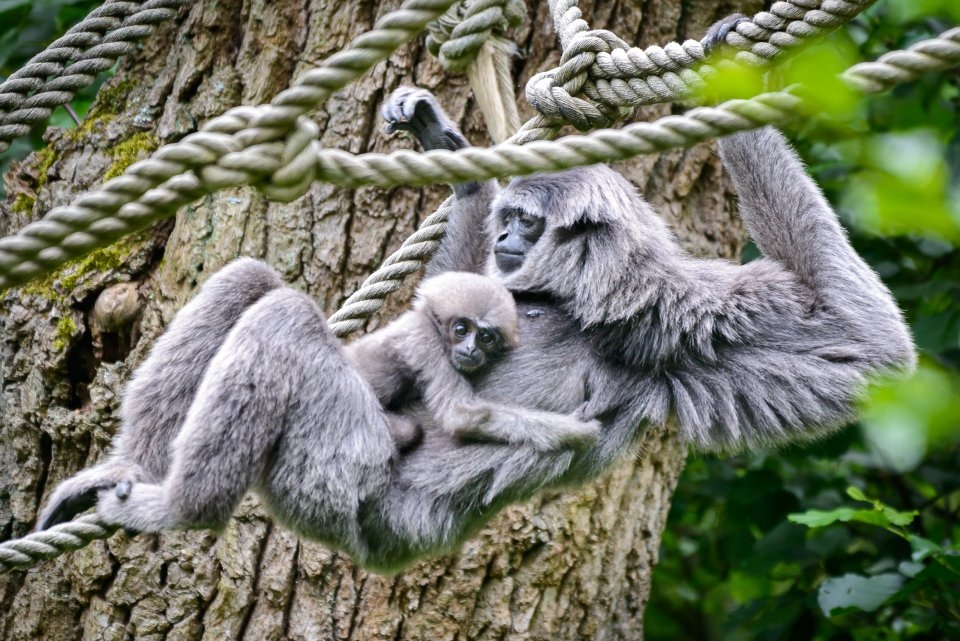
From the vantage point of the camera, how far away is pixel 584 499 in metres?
5.56

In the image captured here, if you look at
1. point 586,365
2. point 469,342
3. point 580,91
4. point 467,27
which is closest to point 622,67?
point 580,91

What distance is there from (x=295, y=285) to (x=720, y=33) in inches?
113

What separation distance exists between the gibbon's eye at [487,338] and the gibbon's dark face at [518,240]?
482 mm

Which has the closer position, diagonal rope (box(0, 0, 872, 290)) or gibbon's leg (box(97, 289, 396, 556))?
diagonal rope (box(0, 0, 872, 290))

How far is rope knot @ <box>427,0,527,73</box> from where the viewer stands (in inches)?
187

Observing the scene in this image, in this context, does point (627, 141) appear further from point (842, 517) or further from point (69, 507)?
point (69, 507)

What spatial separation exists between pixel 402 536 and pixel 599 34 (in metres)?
2.69

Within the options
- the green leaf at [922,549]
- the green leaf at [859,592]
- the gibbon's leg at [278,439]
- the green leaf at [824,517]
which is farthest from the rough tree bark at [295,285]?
the green leaf at [922,549]

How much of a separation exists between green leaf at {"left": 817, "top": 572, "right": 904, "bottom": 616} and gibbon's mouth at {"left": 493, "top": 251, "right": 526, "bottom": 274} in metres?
2.84

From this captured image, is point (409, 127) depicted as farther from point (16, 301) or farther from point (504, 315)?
point (16, 301)

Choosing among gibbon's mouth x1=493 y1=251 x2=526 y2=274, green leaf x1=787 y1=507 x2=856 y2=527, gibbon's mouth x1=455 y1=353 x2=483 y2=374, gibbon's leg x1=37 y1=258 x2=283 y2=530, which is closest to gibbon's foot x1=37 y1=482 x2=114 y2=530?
gibbon's leg x1=37 y1=258 x2=283 y2=530

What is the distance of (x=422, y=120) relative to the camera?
16.2 feet

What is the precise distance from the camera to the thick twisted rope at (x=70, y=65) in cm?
444

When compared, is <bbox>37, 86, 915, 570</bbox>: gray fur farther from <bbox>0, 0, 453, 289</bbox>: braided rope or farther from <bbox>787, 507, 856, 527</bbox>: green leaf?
<bbox>0, 0, 453, 289</bbox>: braided rope
